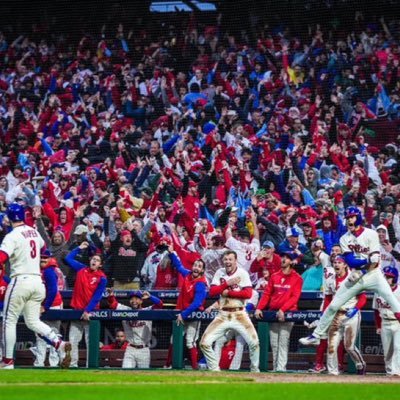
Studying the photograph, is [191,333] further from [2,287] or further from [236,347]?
[2,287]

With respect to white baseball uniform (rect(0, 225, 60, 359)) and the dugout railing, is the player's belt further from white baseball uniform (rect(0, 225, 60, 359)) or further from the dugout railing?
white baseball uniform (rect(0, 225, 60, 359))

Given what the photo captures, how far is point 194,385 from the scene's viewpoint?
972 centimetres

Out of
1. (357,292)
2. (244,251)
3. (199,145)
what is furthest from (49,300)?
(199,145)

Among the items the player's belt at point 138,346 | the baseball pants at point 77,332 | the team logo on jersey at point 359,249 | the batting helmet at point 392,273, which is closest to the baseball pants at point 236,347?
the player's belt at point 138,346

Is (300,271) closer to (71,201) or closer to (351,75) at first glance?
(71,201)

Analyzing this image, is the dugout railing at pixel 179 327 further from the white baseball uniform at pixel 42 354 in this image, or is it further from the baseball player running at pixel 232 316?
the baseball player running at pixel 232 316

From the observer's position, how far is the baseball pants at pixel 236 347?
43.0 feet

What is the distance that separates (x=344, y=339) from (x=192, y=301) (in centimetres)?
203

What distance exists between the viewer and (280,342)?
514 inches

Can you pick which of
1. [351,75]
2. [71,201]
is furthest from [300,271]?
[351,75]

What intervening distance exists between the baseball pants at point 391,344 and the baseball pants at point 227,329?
1435 mm

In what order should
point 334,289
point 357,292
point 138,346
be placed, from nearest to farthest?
point 357,292 → point 334,289 → point 138,346

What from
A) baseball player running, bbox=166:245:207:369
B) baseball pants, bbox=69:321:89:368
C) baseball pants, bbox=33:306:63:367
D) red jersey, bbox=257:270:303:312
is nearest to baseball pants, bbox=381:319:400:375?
red jersey, bbox=257:270:303:312

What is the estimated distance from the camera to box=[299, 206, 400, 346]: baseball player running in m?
11.6
